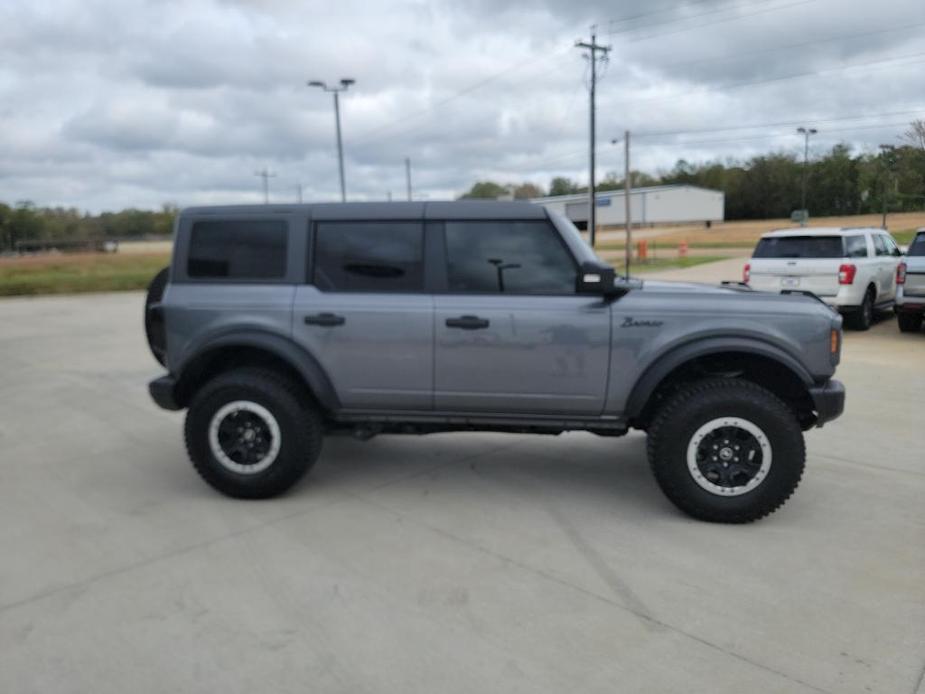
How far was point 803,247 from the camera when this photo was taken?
36.8 ft

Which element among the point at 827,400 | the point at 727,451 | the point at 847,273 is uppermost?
the point at 847,273

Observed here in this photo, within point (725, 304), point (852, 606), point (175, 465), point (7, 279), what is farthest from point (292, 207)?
point (7, 279)

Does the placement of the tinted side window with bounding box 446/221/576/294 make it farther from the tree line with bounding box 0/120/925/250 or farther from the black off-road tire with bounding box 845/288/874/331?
the tree line with bounding box 0/120/925/250

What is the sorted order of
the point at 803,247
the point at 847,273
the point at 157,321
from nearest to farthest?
the point at 157,321
the point at 847,273
the point at 803,247

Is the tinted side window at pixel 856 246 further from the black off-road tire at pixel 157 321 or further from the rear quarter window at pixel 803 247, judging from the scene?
the black off-road tire at pixel 157 321

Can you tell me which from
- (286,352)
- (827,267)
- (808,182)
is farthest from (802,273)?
(808,182)

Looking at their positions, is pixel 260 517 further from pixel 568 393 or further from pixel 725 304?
pixel 725 304

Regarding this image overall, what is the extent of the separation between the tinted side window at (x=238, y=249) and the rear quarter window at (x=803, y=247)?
8.99 metres

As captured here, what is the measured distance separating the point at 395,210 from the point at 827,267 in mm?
8951

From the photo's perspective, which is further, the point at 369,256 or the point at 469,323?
the point at 369,256

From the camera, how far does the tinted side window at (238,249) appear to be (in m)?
4.42

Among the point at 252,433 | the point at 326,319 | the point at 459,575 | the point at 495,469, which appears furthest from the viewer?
the point at 495,469

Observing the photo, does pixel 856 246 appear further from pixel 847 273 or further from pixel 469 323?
pixel 469 323

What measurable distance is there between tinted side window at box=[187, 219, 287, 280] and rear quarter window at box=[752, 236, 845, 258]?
8986 millimetres
